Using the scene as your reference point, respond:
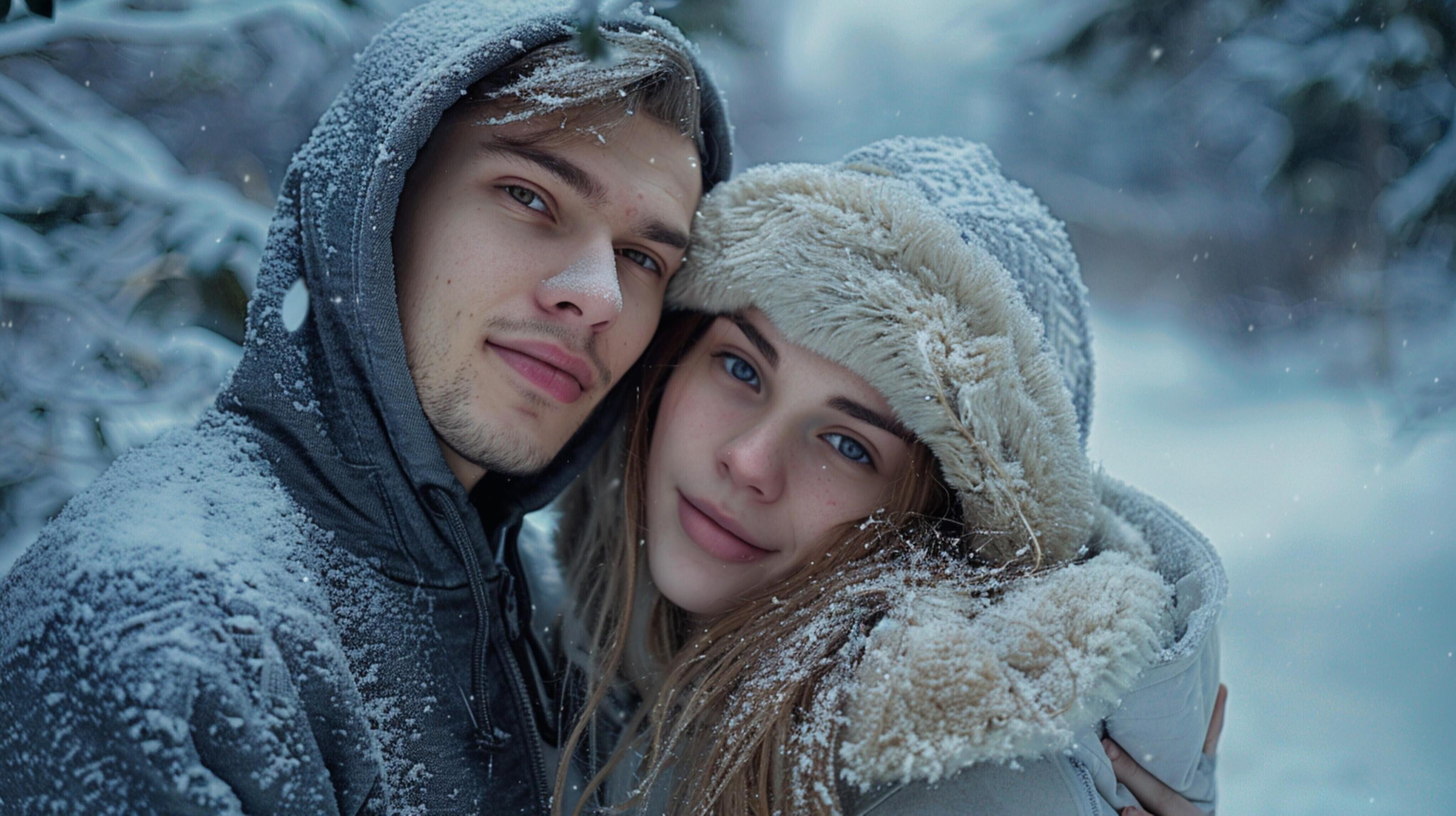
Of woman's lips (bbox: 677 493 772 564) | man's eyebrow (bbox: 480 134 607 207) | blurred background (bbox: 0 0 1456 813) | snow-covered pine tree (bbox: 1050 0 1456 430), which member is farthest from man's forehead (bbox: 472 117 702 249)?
snow-covered pine tree (bbox: 1050 0 1456 430)

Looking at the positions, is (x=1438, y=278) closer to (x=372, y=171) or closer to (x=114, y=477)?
(x=372, y=171)

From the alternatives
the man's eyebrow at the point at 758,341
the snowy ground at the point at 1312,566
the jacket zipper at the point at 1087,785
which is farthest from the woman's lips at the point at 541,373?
the snowy ground at the point at 1312,566

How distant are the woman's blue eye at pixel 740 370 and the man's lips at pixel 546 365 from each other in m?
0.34

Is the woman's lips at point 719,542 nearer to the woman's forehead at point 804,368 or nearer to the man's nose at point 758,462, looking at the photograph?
the man's nose at point 758,462

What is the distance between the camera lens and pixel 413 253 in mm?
1807

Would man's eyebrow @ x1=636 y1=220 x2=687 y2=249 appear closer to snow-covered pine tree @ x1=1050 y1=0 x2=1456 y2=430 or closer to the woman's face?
the woman's face

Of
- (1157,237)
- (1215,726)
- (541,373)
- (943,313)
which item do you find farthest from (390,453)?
(1157,237)

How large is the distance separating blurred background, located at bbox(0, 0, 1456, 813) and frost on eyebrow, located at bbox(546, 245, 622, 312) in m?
1.10

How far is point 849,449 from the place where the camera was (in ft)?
6.40

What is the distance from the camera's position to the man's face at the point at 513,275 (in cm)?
175

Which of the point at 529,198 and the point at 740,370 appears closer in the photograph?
the point at 529,198

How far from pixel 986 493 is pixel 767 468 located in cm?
46

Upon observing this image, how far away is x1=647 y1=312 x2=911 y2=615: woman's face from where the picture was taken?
186cm

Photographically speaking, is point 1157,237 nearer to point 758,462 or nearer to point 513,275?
point 758,462
